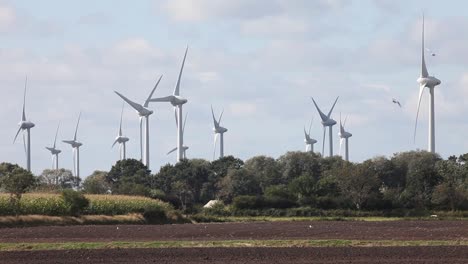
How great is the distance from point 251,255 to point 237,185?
379 feet

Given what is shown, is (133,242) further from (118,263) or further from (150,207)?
(150,207)

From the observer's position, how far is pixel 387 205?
133m

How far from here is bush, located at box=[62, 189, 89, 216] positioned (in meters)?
91.2

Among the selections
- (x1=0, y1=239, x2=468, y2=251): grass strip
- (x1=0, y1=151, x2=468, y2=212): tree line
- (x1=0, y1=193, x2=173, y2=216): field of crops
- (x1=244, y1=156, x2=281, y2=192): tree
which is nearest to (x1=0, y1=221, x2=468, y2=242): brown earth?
(x1=0, y1=239, x2=468, y2=251): grass strip

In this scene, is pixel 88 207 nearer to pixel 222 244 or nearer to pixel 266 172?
pixel 222 244

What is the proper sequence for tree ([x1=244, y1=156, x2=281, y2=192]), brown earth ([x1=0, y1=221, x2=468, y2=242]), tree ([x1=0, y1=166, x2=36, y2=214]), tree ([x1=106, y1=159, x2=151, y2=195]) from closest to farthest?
brown earth ([x1=0, y1=221, x2=468, y2=242]), tree ([x1=0, y1=166, x2=36, y2=214]), tree ([x1=106, y1=159, x2=151, y2=195]), tree ([x1=244, y1=156, x2=281, y2=192])

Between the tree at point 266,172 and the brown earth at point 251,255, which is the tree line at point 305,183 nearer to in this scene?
the tree at point 266,172

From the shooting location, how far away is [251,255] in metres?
48.1

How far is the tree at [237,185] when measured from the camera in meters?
162

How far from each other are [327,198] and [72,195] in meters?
47.0

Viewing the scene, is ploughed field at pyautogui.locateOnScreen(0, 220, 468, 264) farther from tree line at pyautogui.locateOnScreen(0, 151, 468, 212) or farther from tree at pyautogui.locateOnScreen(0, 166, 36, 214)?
tree line at pyautogui.locateOnScreen(0, 151, 468, 212)

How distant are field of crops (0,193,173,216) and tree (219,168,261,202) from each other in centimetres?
5600

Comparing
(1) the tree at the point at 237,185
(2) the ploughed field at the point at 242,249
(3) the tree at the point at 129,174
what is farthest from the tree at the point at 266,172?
(2) the ploughed field at the point at 242,249

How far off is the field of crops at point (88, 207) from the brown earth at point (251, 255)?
123 ft
